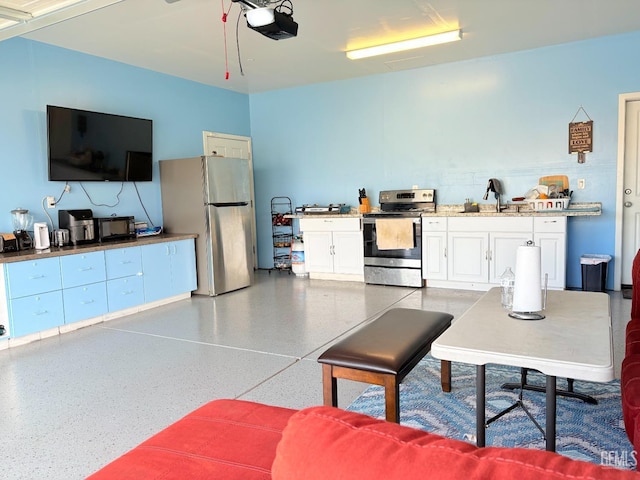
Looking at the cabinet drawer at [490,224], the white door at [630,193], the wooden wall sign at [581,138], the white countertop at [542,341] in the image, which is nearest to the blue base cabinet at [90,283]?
the cabinet drawer at [490,224]

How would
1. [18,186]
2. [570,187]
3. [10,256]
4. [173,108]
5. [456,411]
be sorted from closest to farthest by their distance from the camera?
[456,411]
[10,256]
[18,186]
[570,187]
[173,108]

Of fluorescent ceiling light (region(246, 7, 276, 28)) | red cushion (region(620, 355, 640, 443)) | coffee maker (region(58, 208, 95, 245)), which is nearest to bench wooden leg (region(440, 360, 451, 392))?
red cushion (region(620, 355, 640, 443))

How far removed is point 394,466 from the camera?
0.63 meters

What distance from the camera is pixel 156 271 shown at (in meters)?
5.26

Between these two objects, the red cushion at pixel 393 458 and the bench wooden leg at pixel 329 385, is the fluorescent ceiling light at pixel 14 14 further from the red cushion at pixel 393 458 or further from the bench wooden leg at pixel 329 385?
the red cushion at pixel 393 458

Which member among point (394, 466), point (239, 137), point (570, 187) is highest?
point (239, 137)

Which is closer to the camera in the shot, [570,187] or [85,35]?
[85,35]

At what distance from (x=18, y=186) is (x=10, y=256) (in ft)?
2.83

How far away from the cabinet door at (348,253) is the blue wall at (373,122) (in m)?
0.67

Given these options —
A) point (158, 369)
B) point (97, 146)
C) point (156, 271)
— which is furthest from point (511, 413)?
point (97, 146)

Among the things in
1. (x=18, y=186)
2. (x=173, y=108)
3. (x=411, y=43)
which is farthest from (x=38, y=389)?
(x=411, y=43)

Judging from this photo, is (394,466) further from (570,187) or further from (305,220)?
(305,220)

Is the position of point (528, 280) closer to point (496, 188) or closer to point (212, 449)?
point (212, 449)

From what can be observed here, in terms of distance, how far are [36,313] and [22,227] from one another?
2.97 ft
